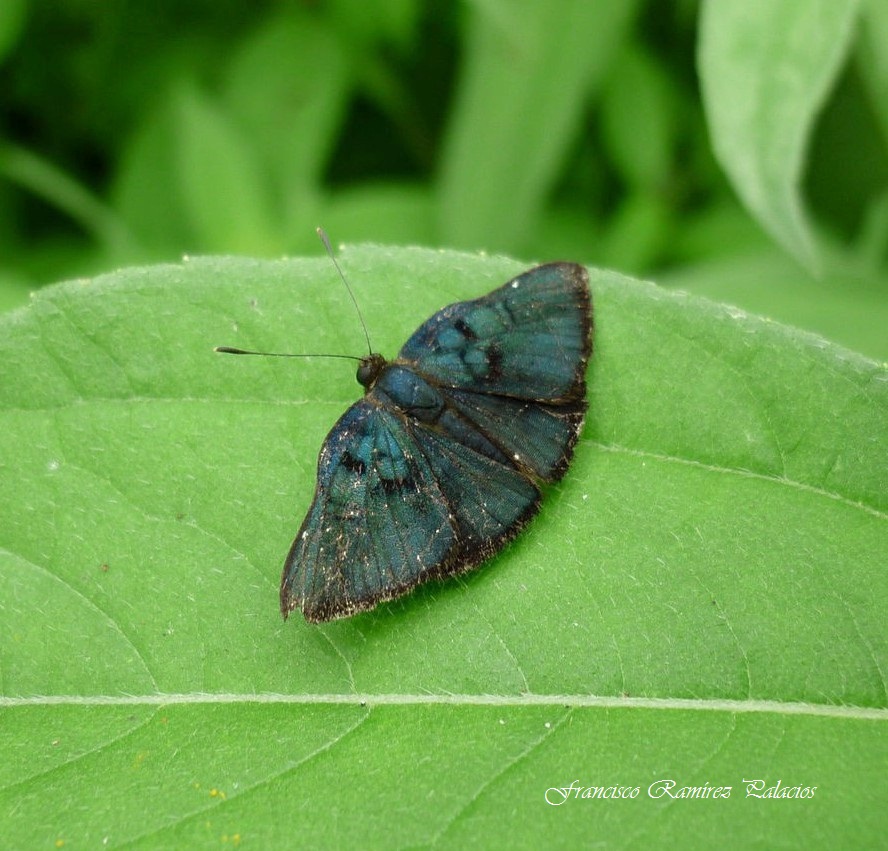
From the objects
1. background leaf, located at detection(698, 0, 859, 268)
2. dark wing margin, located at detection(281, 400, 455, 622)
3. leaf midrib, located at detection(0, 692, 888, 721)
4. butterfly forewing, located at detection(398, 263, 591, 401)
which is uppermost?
background leaf, located at detection(698, 0, 859, 268)

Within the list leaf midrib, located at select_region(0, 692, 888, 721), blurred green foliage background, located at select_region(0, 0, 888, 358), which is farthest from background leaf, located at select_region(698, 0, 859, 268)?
leaf midrib, located at select_region(0, 692, 888, 721)

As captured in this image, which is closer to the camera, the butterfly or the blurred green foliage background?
the butterfly

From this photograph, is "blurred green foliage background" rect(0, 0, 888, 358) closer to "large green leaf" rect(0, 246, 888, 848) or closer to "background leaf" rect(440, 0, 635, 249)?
"background leaf" rect(440, 0, 635, 249)

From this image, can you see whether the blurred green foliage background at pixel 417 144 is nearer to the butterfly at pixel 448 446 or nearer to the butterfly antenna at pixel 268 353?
the butterfly at pixel 448 446

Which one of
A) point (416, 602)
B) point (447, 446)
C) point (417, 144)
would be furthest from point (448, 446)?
point (417, 144)

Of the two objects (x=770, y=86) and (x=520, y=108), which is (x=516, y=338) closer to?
(x=770, y=86)

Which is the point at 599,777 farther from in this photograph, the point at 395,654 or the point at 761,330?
the point at 761,330
